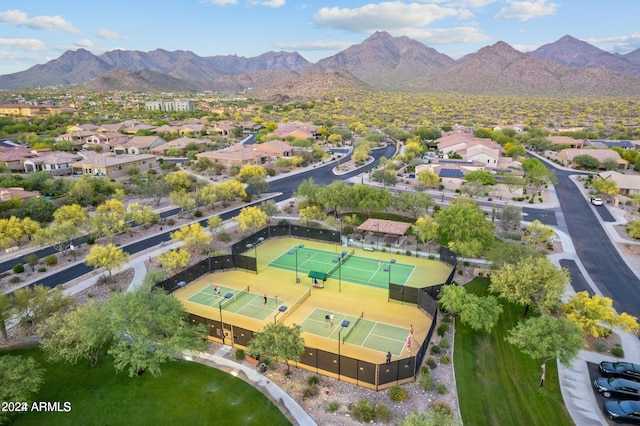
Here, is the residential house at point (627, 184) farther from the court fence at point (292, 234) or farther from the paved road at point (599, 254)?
the court fence at point (292, 234)

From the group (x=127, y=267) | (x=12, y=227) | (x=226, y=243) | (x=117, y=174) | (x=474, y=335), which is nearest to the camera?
(x=474, y=335)

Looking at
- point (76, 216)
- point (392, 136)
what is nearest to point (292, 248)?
point (76, 216)

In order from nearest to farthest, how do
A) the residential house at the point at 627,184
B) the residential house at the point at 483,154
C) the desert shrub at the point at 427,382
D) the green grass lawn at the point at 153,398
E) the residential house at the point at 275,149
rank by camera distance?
the green grass lawn at the point at 153,398 → the desert shrub at the point at 427,382 → the residential house at the point at 627,184 → the residential house at the point at 483,154 → the residential house at the point at 275,149

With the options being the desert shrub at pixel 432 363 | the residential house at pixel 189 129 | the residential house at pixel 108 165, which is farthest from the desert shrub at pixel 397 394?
the residential house at pixel 189 129

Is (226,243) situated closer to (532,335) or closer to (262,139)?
(532,335)

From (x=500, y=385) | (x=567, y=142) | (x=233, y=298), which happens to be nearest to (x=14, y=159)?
(x=233, y=298)

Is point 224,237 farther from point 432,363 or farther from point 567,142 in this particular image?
point 567,142
